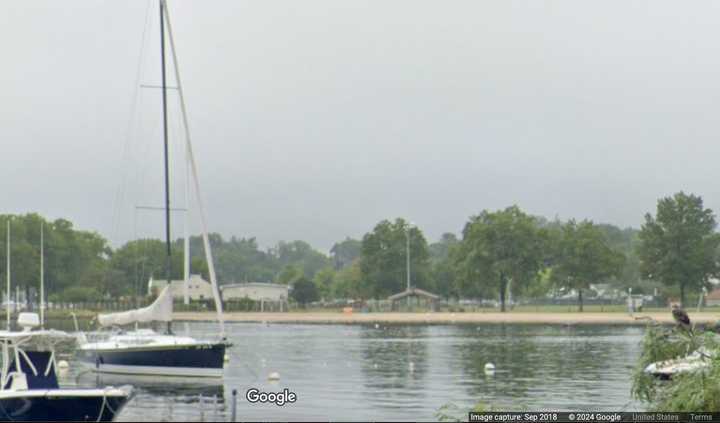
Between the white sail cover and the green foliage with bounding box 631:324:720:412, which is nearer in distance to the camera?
the green foliage with bounding box 631:324:720:412

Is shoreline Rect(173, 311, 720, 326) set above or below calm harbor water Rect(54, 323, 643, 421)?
above

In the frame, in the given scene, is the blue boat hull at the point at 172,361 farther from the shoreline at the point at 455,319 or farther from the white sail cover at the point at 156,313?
the shoreline at the point at 455,319

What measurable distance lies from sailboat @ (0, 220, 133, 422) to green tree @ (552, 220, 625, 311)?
124 meters

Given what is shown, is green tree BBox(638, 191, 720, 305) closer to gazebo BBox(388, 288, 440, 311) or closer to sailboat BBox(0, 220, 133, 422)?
gazebo BBox(388, 288, 440, 311)

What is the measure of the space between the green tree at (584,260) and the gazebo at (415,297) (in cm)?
2721

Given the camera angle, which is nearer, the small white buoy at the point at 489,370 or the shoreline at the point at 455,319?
the small white buoy at the point at 489,370

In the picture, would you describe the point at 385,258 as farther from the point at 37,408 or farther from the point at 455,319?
the point at 37,408

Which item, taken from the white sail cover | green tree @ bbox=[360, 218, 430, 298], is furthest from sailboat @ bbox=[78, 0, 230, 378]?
green tree @ bbox=[360, 218, 430, 298]

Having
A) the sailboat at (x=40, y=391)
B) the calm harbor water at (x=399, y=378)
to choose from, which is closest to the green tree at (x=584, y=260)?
the calm harbor water at (x=399, y=378)

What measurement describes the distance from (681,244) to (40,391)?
12251 cm

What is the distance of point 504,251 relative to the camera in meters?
165

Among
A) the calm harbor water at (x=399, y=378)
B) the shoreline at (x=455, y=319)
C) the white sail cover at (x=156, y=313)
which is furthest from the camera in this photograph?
the shoreline at (x=455, y=319)

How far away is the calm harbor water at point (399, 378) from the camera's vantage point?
46781mm

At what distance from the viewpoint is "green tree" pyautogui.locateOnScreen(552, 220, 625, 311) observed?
15812 cm
